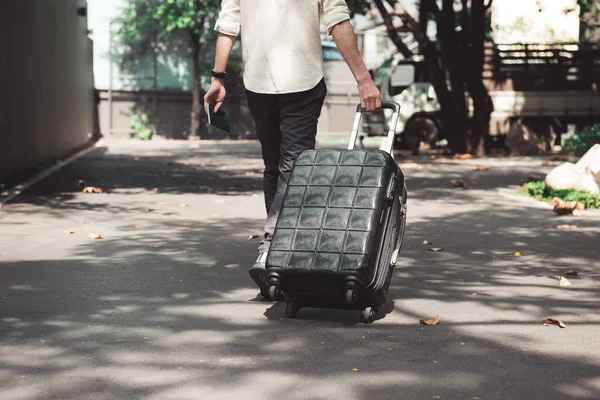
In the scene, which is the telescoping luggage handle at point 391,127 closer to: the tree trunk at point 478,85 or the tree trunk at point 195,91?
the tree trunk at point 478,85

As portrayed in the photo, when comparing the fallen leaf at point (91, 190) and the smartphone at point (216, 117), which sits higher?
the smartphone at point (216, 117)

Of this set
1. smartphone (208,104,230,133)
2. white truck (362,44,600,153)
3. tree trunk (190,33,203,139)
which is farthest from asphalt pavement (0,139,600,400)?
tree trunk (190,33,203,139)

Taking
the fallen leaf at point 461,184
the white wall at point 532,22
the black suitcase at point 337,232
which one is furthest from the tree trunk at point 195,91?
the black suitcase at point 337,232

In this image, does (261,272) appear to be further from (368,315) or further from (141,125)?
(141,125)

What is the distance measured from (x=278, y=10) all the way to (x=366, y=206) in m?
1.26

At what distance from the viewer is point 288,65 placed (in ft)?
18.8

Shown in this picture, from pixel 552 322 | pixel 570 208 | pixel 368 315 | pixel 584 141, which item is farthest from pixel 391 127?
A: pixel 584 141

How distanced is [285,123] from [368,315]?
1227 mm

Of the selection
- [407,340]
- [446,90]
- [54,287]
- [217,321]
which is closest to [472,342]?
[407,340]

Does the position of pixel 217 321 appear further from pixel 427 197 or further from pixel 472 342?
pixel 427 197

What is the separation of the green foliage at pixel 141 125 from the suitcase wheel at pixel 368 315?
3004 centimetres

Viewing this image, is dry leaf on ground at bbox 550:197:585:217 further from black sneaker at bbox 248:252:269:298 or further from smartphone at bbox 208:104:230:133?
black sneaker at bbox 248:252:269:298

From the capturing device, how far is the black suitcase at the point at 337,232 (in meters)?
5.09

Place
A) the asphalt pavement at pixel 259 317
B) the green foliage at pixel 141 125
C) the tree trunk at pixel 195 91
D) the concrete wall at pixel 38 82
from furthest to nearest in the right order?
the tree trunk at pixel 195 91, the green foliage at pixel 141 125, the concrete wall at pixel 38 82, the asphalt pavement at pixel 259 317
